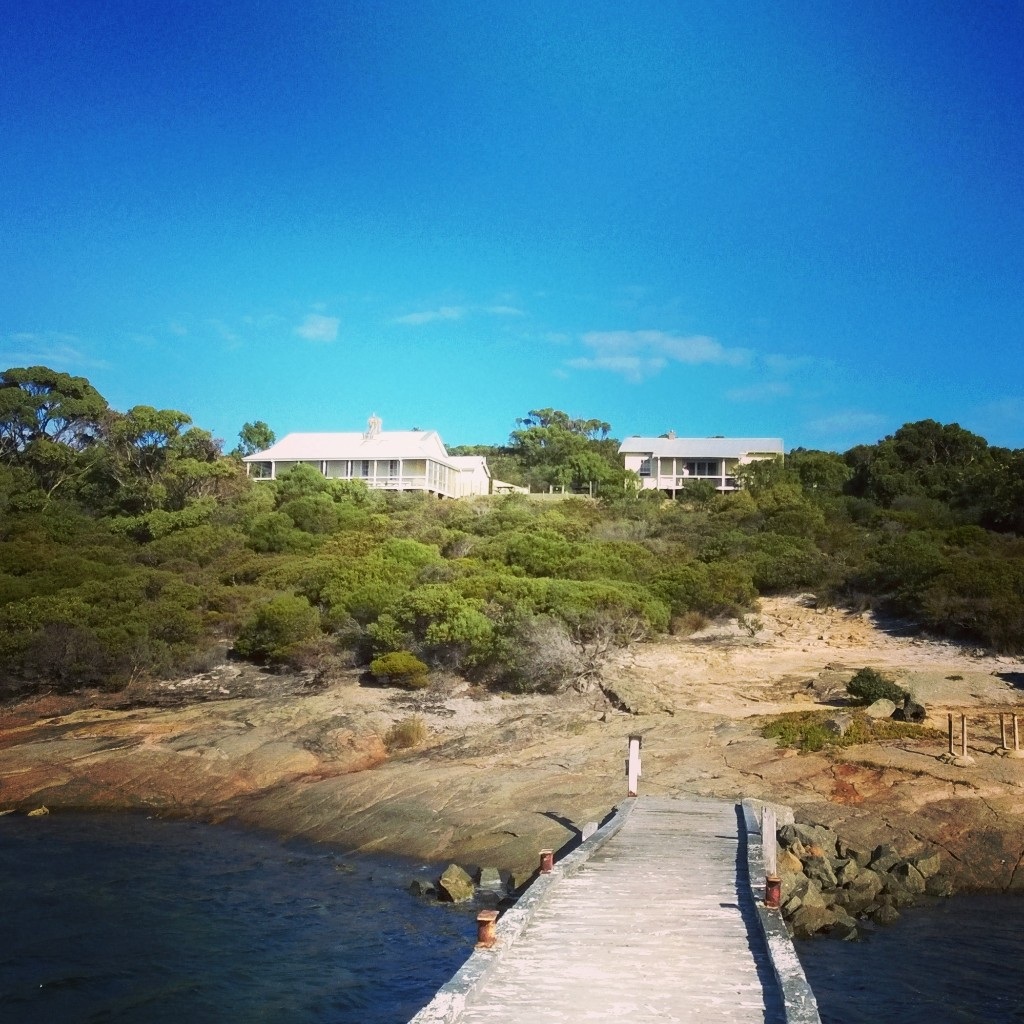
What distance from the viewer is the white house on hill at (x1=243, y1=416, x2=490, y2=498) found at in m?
62.8

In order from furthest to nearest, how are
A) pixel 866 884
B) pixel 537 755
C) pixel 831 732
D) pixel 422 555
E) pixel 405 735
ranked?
pixel 422 555 < pixel 405 735 < pixel 537 755 < pixel 831 732 < pixel 866 884

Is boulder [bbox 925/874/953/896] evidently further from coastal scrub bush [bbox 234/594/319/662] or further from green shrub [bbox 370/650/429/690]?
coastal scrub bush [bbox 234/594/319/662]

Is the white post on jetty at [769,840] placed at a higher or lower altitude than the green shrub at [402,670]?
lower

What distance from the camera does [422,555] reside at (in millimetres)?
37906

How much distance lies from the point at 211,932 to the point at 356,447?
172 feet

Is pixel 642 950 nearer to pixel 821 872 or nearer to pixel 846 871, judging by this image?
pixel 821 872

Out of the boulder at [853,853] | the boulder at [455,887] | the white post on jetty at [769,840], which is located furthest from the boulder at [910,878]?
the boulder at [455,887]

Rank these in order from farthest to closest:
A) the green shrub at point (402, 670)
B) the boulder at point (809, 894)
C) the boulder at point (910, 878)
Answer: the green shrub at point (402, 670) < the boulder at point (910, 878) < the boulder at point (809, 894)

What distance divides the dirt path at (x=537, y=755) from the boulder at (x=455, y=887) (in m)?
1.39

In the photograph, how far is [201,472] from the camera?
54.2 metres

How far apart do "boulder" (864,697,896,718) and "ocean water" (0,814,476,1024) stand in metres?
10.6

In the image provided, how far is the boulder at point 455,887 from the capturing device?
644 inches

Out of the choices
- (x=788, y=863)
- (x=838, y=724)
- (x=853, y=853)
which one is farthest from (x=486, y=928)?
(x=838, y=724)

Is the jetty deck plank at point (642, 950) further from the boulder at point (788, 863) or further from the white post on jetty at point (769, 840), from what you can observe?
the boulder at point (788, 863)
